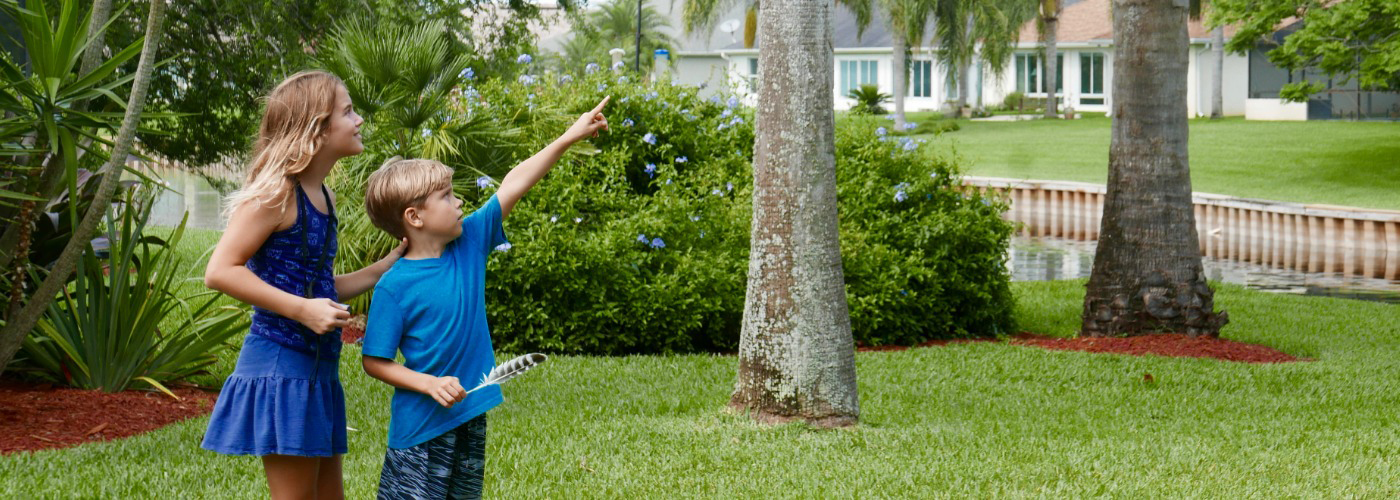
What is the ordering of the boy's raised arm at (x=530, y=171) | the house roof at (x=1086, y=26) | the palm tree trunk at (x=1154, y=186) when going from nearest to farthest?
1. the boy's raised arm at (x=530, y=171)
2. the palm tree trunk at (x=1154, y=186)
3. the house roof at (x=1086, y=26)

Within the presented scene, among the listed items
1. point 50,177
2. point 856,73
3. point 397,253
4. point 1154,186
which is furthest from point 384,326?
point 856,73

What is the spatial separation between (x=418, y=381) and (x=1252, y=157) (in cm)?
3401

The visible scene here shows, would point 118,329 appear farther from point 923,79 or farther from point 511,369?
point 923,79

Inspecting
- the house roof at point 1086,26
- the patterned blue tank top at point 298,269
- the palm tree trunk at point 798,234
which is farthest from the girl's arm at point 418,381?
the house roof at point 1086,26

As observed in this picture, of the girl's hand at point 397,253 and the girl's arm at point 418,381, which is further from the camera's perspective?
the girl's hand at point 397,253

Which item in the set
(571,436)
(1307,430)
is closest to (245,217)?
(571,436)

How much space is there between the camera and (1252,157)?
3359cm

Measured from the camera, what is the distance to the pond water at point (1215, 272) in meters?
16.5

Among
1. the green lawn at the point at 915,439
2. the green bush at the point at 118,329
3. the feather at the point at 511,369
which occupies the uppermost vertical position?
the feather at the point at 511,369

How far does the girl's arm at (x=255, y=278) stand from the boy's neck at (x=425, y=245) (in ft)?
1.01

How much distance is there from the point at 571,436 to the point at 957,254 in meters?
5.02

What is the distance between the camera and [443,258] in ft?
10.9

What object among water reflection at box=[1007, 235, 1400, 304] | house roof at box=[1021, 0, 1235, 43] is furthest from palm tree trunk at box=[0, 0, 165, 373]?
house roof at box=[1021, 0, 1235, 43]

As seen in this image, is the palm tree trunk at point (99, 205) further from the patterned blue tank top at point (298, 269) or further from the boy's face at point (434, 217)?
the boy's face at point (434, 217)
